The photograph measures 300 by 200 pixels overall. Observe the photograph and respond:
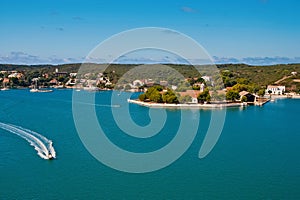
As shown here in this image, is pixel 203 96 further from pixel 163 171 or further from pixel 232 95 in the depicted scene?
pixel 163 171

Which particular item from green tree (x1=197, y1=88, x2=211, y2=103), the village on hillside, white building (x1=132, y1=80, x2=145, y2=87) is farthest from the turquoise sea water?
white building (x1=132, y1=80, x2=145, y2=87)

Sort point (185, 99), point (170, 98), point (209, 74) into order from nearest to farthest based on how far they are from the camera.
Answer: point (170, 98) < point (185, 99) < point (209, 74)

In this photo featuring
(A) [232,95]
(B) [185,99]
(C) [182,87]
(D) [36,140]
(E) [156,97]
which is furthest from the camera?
(C) [182,87]

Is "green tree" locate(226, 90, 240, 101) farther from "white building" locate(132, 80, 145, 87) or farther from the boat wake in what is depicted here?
the boat wake

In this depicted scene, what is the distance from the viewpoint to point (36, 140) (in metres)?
8.30

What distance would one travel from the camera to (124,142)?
8375 millimetres

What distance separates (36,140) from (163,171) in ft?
10.9

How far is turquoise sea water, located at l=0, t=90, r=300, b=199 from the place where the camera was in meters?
5.43

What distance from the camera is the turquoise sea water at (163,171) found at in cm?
543

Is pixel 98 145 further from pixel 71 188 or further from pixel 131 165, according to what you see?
pixel 71 188

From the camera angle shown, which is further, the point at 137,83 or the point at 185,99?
the point at 137,83

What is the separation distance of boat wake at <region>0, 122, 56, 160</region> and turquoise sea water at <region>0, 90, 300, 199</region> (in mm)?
125

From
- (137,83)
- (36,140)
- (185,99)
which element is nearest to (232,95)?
(185,99)

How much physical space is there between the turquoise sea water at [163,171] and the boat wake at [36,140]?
12 cm
